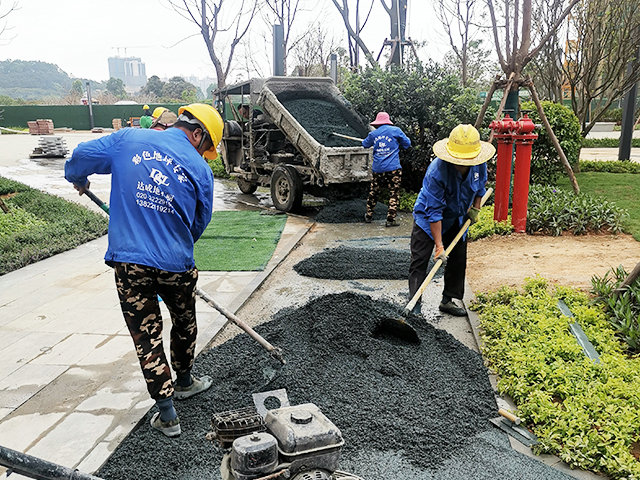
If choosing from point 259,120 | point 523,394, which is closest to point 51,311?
point 523,394

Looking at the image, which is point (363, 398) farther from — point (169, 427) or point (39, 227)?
point (39, 227)

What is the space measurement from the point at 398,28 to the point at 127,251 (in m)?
11.1

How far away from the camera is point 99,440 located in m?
3.14

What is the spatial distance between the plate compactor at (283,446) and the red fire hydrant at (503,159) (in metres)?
6.09

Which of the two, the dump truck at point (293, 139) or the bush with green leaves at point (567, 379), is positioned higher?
the dump truck at point (293, 139)

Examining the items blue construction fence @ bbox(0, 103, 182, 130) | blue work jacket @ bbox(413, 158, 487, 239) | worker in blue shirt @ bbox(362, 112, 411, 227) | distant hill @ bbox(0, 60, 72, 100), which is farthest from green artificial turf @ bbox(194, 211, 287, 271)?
distant hill @ bbox(0, 60, 72, 100)

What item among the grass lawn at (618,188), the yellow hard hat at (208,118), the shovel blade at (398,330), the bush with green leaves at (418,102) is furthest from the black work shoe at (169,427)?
the bush with green leaves at (418,102)

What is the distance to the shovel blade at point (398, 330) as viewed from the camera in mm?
4242

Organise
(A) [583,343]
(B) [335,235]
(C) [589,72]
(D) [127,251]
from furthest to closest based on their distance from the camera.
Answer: (C) [589,72]
(B) [335,235]
(A) [583,343]
(D) [127,251]

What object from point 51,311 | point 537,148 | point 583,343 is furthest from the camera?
point 537,148

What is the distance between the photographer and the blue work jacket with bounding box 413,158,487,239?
4.58 m

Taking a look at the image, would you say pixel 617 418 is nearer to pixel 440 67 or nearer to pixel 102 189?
pixel 440 67

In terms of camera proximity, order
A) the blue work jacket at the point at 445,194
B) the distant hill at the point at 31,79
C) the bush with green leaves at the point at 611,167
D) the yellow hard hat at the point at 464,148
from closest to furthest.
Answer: the yellow hard hat at the point at 464,148, the blue work jacket at the point at 445,194, the bush with green leaves at the point at 611,167, the distant hill at the point at 31,79

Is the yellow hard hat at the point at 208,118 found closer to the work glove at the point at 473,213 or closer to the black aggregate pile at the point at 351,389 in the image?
the black aggregate pile at the point at 351,389
